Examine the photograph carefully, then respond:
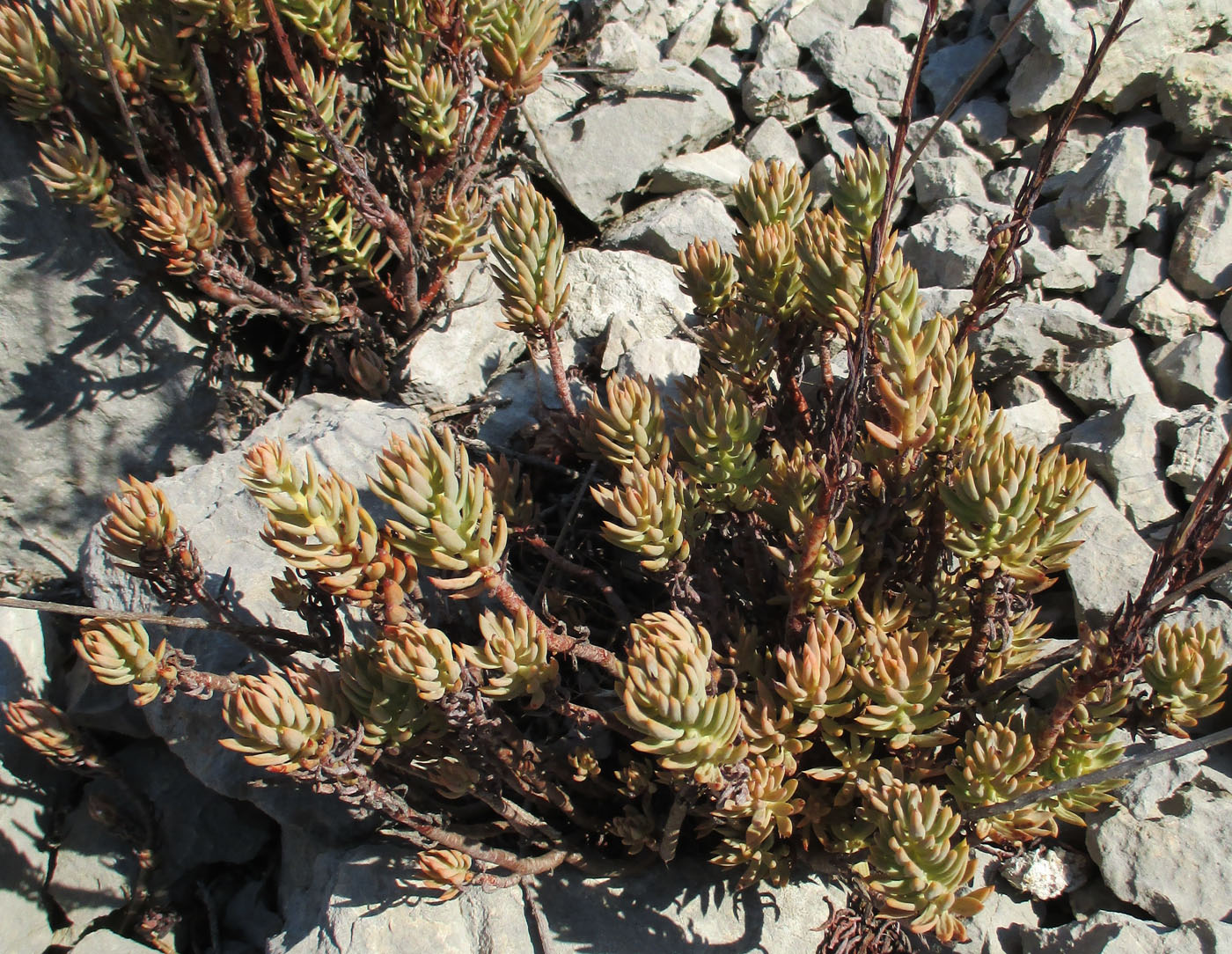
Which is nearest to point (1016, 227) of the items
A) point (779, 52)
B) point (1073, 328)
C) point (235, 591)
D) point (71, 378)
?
point (1073, 328)

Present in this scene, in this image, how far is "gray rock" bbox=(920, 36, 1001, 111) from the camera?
4.03 m

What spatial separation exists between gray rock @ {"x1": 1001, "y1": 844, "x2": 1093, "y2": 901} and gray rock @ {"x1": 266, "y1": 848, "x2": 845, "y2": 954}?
1.63ft

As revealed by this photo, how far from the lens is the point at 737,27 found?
14.5 feet

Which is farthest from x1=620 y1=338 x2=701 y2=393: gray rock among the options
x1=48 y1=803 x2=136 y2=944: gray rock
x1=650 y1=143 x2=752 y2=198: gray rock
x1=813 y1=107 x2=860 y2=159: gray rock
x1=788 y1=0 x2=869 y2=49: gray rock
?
x1=48 y1=803 x2=136 y2=944: gray rock

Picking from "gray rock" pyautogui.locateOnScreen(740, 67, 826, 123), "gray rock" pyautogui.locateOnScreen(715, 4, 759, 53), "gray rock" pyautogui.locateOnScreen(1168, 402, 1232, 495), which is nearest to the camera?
"gray rock" pyautogui.locateOnScreen(1168, 402, 1232, 495)

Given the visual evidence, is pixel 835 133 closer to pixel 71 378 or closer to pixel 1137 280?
pixel 1137 280

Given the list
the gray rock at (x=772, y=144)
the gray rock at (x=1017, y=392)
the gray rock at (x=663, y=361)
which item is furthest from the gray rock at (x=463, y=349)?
the gray rock at (x=1017, y=392)

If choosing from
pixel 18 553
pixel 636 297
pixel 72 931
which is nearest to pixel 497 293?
pixel 636 297

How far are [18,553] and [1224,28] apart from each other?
525cm

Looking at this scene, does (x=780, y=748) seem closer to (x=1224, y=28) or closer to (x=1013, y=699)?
(x=1013, y=699)

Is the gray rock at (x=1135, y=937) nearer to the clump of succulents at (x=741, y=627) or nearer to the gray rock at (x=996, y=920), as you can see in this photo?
the gray rock at (x=996, y=920)

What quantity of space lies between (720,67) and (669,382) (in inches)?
82.6

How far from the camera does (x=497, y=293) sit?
378 centimetres

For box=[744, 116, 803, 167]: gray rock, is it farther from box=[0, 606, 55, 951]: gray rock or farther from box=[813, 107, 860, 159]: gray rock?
box=[0, 606, 55, 951]: gray rock
